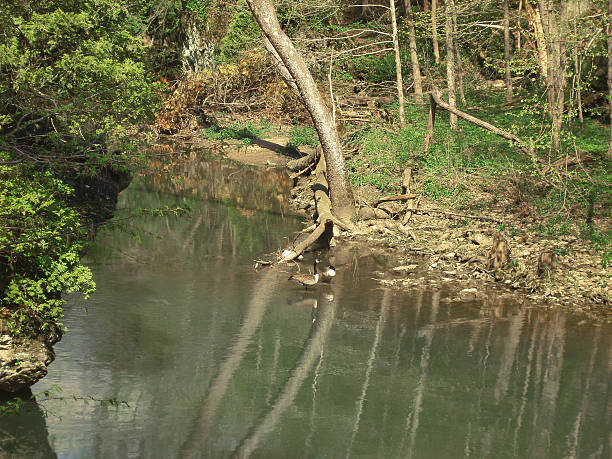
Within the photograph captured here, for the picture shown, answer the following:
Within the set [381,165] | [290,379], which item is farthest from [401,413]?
[381,165]

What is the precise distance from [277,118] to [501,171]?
17.5m

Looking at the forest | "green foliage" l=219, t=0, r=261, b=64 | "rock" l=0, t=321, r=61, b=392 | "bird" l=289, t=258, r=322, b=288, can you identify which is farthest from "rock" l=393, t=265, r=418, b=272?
"green foliage" l=219, t=0, r=261, b=64

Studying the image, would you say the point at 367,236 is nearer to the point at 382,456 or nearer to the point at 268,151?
the point at 382,456

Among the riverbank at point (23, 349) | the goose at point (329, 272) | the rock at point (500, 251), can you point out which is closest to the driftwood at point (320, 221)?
the goose at point (329, 272)

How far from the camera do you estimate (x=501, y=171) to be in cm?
2011

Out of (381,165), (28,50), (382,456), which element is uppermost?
(28,50)

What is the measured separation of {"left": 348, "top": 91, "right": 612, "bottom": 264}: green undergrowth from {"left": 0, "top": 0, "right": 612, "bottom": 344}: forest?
6 centimetres

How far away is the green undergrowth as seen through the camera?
16938 millimetres

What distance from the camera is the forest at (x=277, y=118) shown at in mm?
8969

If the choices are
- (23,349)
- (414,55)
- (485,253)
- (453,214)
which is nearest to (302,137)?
(414,55)

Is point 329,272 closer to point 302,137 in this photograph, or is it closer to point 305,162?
point 305,162

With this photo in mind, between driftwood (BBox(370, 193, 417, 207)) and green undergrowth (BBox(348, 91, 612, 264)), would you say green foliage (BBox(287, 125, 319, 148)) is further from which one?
driftwood (BBox(370, 193, 417, 207))

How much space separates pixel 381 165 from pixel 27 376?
15.4 m

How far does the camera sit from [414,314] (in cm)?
1299
